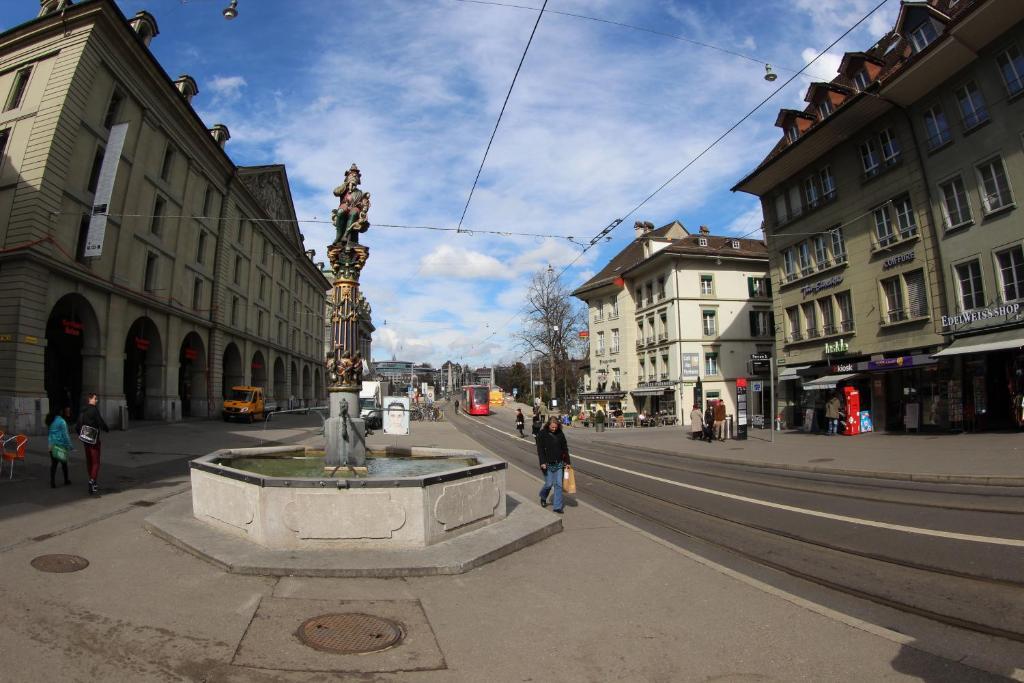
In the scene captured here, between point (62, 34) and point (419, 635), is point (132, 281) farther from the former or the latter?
point (419, 635)

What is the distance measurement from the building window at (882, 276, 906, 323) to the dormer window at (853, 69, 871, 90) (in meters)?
8.48

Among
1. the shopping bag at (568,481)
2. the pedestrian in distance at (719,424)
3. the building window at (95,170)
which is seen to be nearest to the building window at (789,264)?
the pedestrian in distance at (719,424)

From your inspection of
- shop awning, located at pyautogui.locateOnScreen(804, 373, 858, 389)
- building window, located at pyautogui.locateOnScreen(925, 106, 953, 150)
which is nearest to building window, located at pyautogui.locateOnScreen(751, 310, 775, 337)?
shop awning, located at pyautogui.locateOnScreen(804, 373, 858, 389)

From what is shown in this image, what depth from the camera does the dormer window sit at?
2479cm

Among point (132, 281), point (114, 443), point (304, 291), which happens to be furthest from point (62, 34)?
point (304, 291)

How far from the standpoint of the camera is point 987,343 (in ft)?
60.4

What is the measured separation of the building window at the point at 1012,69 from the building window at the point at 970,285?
5495 mm

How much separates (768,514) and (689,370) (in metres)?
33.0

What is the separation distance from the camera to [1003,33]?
1814cm

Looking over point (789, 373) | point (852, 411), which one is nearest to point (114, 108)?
point (789, 373)

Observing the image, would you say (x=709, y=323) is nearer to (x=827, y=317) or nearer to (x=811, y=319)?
(x=811, y=319)

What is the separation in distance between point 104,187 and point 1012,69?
30958 mm

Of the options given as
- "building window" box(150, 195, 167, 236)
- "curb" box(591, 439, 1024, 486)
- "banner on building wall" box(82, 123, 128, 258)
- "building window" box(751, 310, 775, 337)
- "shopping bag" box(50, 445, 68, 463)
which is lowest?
"curb" box(591, 439, 1024, 486)

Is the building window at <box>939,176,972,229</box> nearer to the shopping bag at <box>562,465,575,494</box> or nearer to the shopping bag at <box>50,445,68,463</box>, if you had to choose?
the shopping bag at <box>562,465,575,494</box>
